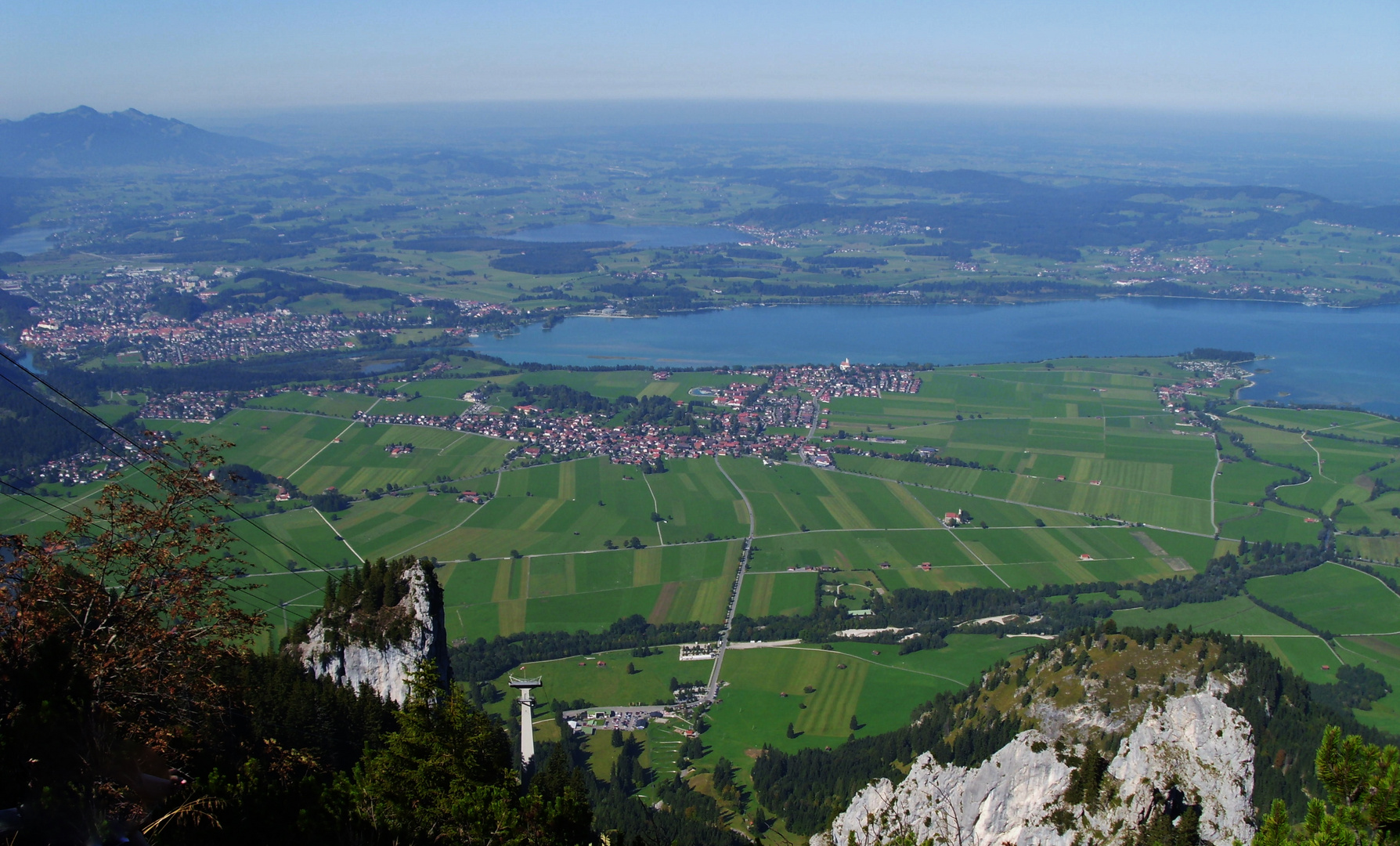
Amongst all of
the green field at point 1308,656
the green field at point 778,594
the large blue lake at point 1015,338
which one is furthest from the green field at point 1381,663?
the large blue lake at point 1015,338

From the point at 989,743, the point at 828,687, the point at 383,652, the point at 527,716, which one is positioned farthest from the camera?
the point at 828,687

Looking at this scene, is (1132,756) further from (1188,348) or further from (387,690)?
(1188,348)

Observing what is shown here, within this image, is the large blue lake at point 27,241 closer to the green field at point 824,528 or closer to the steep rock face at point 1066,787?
the green field at point 824,528

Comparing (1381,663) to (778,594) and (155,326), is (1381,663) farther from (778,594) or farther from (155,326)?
(155,326)

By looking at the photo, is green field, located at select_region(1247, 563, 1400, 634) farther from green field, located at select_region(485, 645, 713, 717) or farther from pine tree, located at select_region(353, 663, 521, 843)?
pine tree, located at select_region(353, 663, 521, 843)

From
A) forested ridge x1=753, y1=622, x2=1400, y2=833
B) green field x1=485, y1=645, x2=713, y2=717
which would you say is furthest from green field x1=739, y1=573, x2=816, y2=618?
forested ridge x1=753, y1=622, x2=1400, y2=833

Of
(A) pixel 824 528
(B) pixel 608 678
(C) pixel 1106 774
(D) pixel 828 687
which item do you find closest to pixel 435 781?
(C) pixel 1106 774
